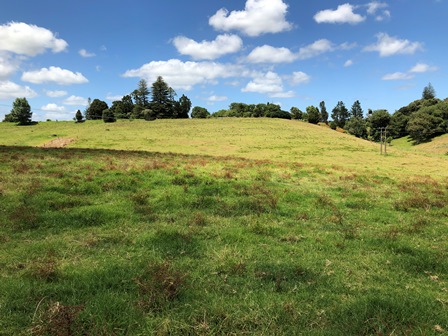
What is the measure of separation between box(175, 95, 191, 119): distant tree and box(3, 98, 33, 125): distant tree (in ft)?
183

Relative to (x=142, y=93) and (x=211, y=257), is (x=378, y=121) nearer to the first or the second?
(x=142, y=93)

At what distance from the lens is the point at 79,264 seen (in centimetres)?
702

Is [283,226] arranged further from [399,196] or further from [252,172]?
[252,172]

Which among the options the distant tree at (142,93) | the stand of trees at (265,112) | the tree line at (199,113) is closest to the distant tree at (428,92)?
the tree line at (199,113)

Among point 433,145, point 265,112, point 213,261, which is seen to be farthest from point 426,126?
point 213,261

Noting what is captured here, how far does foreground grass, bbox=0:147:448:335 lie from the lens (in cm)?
497

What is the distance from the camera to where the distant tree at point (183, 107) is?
138 metres

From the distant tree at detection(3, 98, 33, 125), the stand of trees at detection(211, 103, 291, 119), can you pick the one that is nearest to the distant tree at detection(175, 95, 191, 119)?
the stand of trees at detection(211, 103, 291, 119)

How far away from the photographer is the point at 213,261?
7422 mm

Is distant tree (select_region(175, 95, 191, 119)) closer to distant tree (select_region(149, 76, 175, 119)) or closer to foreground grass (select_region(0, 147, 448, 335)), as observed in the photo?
distant tree (select_region(149, 76, 175, 119))

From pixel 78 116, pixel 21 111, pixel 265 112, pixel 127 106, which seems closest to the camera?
pixel 21 111

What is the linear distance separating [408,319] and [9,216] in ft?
37.3

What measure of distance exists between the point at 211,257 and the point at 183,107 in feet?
463

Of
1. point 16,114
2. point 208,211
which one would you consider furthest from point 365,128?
point 208,211
